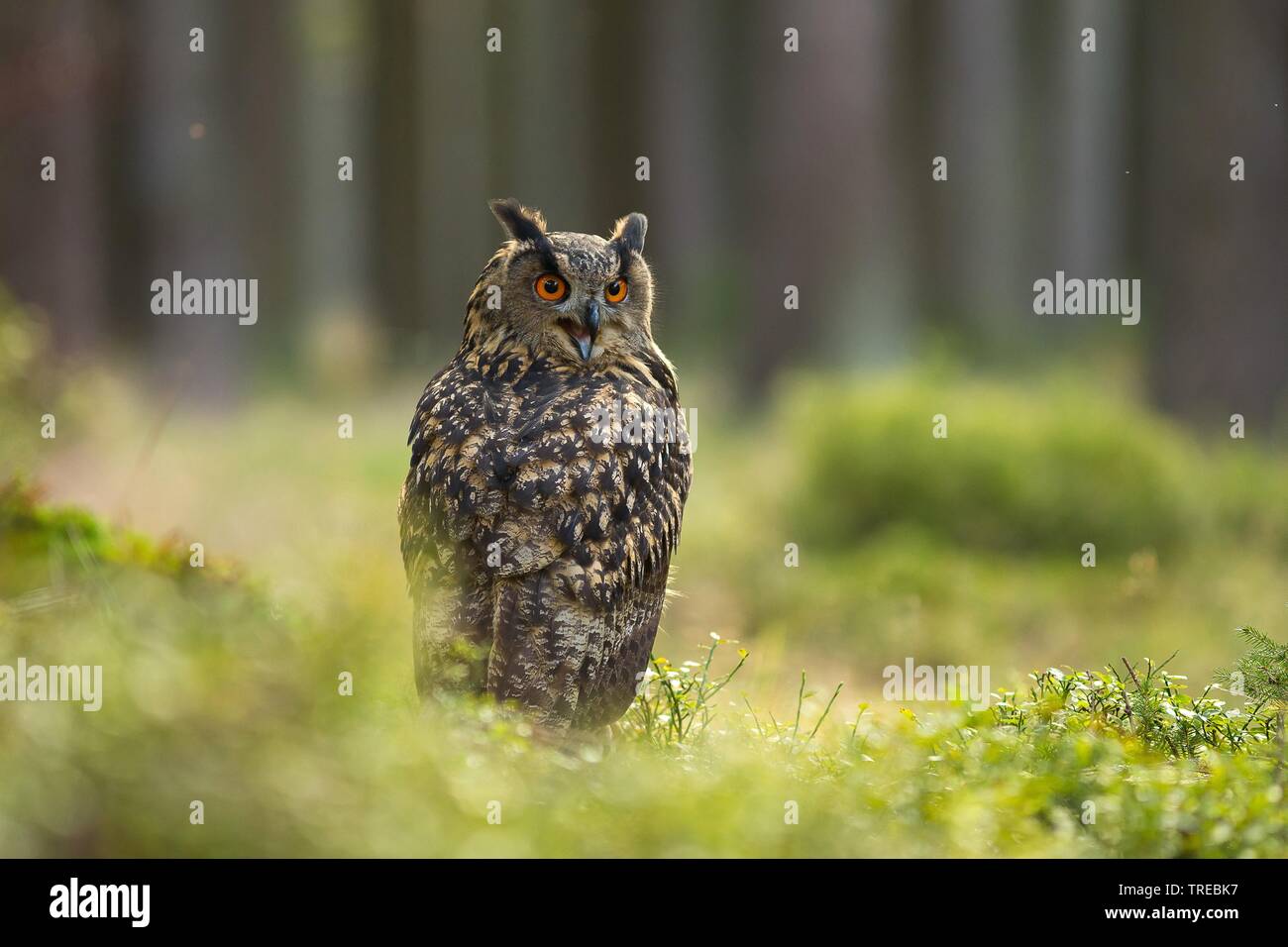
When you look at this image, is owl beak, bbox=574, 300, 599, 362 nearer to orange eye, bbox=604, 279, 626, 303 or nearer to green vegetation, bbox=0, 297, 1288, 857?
orange eye, bbox=604, 279, 626, 303

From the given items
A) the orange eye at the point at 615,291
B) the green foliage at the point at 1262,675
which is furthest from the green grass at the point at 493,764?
the orange eye at the point at 615,291

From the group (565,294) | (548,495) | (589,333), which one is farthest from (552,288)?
(548,495)

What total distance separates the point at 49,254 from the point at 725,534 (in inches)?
433

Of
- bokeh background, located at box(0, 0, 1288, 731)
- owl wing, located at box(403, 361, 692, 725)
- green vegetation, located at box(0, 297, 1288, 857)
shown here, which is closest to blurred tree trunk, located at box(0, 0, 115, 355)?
bokeh background, located at box(0, 0, 1288, 731)

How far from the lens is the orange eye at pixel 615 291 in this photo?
5.18 m

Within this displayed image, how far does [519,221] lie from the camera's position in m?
5.31

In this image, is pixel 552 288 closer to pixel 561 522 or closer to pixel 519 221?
pixel 519 221

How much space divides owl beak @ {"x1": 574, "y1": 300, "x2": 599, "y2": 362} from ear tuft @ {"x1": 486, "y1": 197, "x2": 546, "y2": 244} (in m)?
0.40

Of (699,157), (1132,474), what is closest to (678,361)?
(699,157)

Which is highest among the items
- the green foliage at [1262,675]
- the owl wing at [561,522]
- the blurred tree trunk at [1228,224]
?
the blurred tree trunk at [1228,224]

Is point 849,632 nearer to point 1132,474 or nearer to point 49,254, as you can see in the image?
point 1132,474

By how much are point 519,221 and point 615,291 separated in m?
0.53

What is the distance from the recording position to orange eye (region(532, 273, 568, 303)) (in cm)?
513

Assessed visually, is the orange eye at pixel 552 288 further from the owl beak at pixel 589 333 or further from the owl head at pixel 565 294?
the owl beak at pixel 589 333
